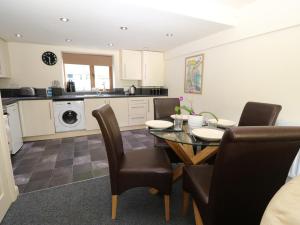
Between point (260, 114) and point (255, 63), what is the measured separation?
86 centimetres

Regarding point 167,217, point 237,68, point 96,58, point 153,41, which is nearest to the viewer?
point 167,217

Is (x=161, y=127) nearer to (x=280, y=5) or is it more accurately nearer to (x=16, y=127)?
(x=280, y=5)

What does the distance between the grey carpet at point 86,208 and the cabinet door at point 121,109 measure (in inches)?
87.4

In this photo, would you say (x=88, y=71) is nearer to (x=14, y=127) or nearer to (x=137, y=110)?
(x=137, y=110)

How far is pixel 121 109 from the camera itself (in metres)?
4.02

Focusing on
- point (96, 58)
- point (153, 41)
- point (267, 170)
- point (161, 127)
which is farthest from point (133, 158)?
point (96, 58)

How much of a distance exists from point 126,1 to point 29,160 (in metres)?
2.57

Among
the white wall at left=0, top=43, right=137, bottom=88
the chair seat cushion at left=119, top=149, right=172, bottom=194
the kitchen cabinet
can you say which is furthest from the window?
the chair seat cushion at left=119, top=149, right=172, bottom=194

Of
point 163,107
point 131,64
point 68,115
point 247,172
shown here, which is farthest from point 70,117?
point 247,172

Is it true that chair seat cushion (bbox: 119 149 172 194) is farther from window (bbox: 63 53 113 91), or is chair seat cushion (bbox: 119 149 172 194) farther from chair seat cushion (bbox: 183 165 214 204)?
window (bbox: 63 53 113 91)

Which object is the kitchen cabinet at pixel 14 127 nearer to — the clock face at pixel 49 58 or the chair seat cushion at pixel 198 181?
the clock face at pixel 49 58

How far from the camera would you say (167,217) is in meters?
1.43

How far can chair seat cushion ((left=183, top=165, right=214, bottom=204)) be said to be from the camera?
3.56 ft

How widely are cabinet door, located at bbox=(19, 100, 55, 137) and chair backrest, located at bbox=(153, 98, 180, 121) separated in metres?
2.26
